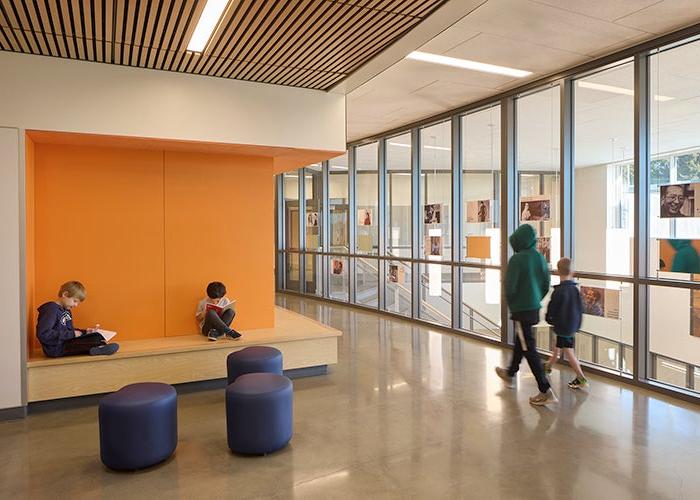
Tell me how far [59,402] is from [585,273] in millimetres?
5819

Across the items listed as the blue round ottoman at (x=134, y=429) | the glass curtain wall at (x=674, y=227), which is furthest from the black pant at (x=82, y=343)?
the glass curtain wall at (x=674, y=227)

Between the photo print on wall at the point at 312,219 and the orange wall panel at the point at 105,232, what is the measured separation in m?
7.46

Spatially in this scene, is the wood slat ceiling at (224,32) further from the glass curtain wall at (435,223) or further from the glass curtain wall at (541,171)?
the glass curtain wall at (435,223)

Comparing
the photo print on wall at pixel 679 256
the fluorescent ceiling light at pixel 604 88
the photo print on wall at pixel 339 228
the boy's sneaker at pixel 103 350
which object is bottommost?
the boy's sneaker at pixel 103 350

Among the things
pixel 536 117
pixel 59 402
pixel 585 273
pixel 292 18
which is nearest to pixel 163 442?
pixel 59 402

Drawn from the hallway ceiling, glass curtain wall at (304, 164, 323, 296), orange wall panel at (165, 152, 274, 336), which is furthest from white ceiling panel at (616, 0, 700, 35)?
glass curtain wall at (304, 164, 323, 296)

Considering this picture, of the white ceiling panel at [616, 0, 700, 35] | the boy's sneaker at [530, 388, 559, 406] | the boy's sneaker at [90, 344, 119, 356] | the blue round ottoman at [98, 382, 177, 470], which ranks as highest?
the white ceiling panel at [616, 0, 700, 35]

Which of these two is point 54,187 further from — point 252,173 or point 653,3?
point 653,3

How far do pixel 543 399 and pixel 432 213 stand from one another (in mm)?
4678

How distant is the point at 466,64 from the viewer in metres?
5.98

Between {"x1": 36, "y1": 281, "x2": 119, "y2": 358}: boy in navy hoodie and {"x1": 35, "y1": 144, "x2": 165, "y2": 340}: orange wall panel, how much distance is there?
0.62 meters

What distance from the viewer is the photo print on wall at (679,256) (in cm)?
502

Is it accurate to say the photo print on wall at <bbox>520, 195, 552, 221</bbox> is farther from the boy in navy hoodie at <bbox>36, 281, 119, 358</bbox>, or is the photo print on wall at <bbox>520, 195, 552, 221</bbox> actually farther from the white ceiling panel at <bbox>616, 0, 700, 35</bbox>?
the boy in navy hoodie at <bbox>36, 281, 119, 358</bbox>

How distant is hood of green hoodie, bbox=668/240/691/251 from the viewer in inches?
201
